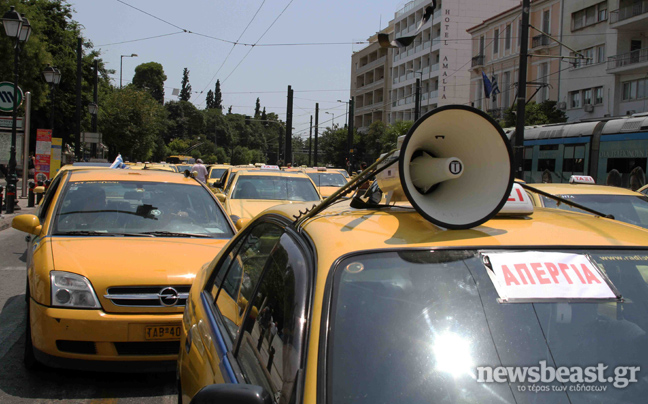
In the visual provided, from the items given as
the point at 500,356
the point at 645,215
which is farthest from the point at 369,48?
the point at 500,356

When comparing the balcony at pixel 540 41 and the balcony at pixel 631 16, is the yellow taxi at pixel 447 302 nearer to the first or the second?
the balcony at pixel 631 16

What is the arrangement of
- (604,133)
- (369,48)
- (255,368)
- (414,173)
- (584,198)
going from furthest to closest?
(369,48), (604,133), (584,198), (414,173), (255,368)

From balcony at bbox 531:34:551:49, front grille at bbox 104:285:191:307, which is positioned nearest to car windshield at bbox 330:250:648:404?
front grille at bbox 104:285:191:307

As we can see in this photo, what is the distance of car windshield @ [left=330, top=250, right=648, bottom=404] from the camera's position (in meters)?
1.76

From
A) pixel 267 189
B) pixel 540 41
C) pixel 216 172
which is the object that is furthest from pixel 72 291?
pixel 540 41

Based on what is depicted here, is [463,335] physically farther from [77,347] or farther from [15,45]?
[15,45]

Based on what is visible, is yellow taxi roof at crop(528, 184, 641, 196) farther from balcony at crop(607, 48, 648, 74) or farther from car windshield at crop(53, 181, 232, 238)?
balcony at crop(607, 48, 648, 74)

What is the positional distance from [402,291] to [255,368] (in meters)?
0.58

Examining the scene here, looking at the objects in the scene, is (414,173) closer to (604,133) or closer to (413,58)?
(604,133)

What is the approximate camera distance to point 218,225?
5.87 metres

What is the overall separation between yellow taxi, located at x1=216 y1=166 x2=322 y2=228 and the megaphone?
8545 mm

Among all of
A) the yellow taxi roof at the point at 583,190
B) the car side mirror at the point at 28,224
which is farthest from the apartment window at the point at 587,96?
the car side mirror at the point at 28,224

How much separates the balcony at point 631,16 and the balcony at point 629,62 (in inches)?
60.2
